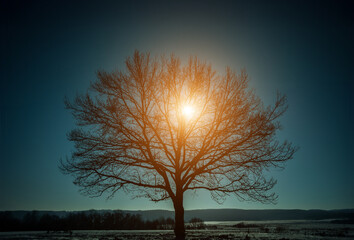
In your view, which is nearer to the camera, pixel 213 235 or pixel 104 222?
pixel 213 235

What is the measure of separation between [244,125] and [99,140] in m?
6.82

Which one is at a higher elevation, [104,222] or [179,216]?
[179,216]

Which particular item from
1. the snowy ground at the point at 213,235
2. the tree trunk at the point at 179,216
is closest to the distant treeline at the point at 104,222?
the snowy ground at the point at 213,235

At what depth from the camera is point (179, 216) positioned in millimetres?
12367

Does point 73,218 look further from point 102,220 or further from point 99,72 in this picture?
point 99,72

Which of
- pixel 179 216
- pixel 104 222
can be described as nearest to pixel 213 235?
pixel 179 216

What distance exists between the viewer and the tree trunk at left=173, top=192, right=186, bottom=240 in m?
12.1

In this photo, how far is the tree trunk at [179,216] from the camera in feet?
39.7

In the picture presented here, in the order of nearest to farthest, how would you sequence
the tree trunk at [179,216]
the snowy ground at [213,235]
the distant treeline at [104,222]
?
the tree trunk at [179,216] → the snowy ground at [213,235] → the distant treeline at [104,222]

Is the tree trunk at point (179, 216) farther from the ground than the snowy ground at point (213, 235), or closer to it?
farther from the ground

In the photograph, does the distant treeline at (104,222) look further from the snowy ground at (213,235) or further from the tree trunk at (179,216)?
the tree trunk at (179,216)

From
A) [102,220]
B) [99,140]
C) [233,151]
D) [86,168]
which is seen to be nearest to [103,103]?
[99,140]

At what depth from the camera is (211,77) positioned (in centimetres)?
1329

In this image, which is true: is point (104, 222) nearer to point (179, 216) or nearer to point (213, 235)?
point (213, 235)
